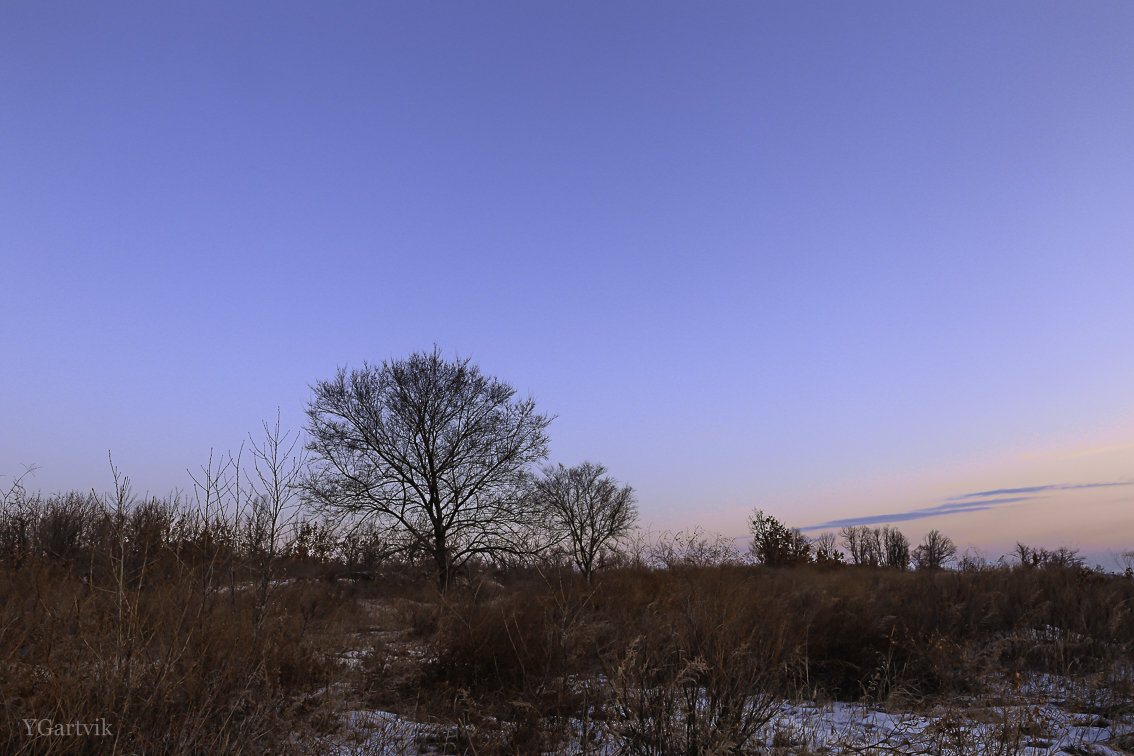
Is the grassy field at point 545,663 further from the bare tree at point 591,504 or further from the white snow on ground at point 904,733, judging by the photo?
the bare tree at point 591,504

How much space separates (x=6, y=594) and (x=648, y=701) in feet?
28.2

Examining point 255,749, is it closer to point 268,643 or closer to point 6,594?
point 268,643

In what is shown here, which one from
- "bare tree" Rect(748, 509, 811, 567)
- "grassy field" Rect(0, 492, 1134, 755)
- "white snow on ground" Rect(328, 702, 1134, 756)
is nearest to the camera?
"grassy field" Rect(0, 492, 1134, 755)

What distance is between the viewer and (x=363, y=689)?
7.18 metres

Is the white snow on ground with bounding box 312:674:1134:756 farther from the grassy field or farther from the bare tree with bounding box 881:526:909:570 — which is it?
the bare tree with bounding box 881:526:909:570

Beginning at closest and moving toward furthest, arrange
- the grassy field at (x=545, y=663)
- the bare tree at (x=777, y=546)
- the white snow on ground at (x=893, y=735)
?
the grassy field at (x=545, y=663) → the white snow on ground at (x=893, y=735) → the bare tree at (x=777, y=546)

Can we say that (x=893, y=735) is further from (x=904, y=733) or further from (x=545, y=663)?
(x=545, y=663)

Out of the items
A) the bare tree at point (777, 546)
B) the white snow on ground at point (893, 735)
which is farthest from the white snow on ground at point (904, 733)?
the bare tree at point (777, 546)

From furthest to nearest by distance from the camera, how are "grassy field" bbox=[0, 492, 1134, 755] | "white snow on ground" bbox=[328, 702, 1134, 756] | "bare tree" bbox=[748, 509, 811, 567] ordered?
"bare tree" bbox=[748, 509, 811, 567], "white snow on ground" bbox=[328, 702, 1134, 756], "grassy field" bbox=[0, 492, 1134, 755]

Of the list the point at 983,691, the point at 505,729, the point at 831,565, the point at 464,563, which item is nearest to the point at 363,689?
the point at 505,729

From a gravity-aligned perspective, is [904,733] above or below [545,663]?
below

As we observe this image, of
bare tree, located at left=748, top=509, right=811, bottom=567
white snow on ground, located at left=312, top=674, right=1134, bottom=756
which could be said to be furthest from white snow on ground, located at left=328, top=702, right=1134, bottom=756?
bare tree, located at left=748, top=509, right=811, bottom=567

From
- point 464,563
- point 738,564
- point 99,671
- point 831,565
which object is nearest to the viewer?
point 99,671

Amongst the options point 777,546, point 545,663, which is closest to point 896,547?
point 777,546
